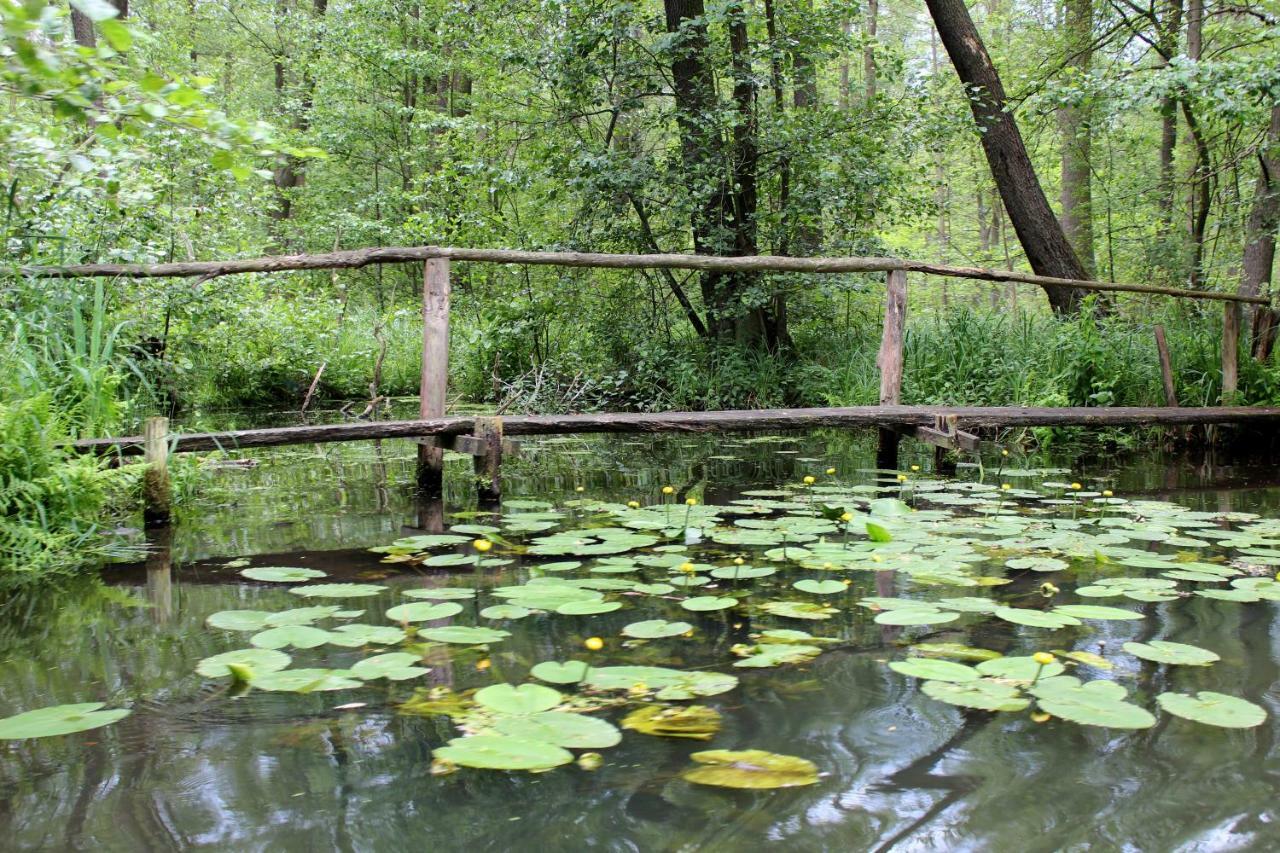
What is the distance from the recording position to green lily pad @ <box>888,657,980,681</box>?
2002 mm

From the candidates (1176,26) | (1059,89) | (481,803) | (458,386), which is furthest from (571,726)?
(1176,26)

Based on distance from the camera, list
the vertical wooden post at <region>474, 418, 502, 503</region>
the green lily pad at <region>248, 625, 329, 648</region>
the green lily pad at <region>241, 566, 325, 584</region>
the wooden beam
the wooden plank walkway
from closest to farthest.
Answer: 1. the green lily pad at <region>248, 625, 329, 648</region>
2. the green lily pad at <region>241, 566, 325, 584</region>
3. the wooden plank walkway
4. the wooden beam
5. the vertical wooden post at <region>474, 418, 502, 503</region>

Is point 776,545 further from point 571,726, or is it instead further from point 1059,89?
point 1059,89

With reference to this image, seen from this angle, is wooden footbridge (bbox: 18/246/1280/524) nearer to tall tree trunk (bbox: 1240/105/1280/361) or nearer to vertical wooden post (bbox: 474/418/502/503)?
vertical wooden post (bbox: 474/418/502/503)

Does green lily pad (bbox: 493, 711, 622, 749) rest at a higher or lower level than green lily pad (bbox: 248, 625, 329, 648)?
lower

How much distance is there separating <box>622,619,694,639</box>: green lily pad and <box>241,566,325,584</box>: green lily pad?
1.16 meters

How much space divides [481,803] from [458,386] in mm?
8572

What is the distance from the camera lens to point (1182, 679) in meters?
2.09

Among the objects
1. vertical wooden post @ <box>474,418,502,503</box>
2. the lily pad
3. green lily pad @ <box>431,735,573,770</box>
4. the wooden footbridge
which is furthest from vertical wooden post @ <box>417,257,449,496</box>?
green lily pad @ <box>431,735,573,770</box>

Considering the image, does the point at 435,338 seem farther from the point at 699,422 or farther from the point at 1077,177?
→ the point at 1077,177

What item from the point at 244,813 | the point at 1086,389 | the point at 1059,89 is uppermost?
the point at 1059,89

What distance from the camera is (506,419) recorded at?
15.4 ft

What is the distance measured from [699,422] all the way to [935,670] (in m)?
2.94

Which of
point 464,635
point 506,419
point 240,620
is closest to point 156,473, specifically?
point 506,419
